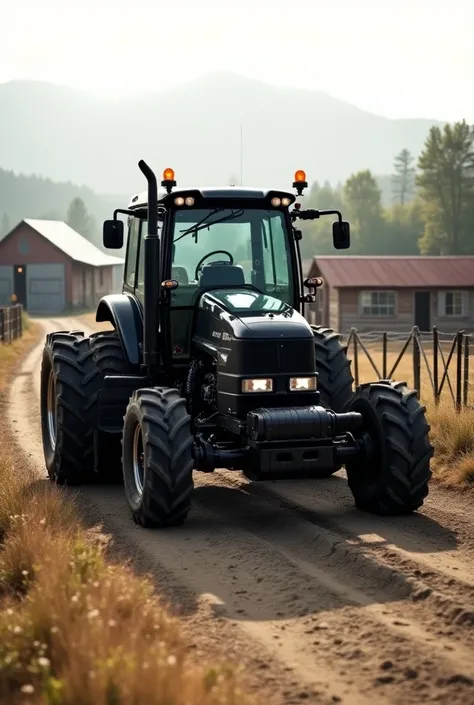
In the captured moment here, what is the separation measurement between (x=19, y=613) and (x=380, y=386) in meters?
4.19

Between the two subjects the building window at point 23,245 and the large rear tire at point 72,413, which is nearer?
the large rear tire at point 72,413

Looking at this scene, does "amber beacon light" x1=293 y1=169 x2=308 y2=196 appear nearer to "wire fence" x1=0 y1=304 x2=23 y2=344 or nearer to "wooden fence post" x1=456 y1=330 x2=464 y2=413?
"wooden fence post" x1=456 y1=330 x2=464 y2=413

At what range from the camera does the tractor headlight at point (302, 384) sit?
905cm

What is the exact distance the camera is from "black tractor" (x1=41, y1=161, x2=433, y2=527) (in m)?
8.70

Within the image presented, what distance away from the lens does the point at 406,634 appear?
6.04m

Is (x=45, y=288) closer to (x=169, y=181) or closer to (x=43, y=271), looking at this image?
(x=43, y=271)

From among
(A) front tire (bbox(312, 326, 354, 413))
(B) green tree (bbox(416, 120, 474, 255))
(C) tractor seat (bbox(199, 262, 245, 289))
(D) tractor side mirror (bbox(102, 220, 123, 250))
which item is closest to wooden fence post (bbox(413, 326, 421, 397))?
(A) front tire (bbox(312, 326, 354, 413))

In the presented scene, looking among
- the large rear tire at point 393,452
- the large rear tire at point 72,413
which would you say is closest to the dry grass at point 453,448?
the large rear tire at point 393,452

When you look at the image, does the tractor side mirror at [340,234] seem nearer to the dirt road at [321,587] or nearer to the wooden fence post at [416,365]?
the dirt road at [321,587]

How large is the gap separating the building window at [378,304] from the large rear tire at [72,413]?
37.7 metres

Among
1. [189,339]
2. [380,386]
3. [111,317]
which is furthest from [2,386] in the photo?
[380,386]

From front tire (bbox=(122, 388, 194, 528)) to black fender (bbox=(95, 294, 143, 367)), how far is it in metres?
1.65

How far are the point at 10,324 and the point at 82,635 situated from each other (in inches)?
1210

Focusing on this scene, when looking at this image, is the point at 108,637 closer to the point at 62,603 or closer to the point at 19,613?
the point at 62,603
